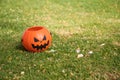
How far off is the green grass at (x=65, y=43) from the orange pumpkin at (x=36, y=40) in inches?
8.2

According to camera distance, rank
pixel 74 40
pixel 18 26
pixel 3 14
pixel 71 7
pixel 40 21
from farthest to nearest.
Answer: pixel 71 7 → pixel 3 14 → pixel 40 21 → pixel 18 26 → pixel 74 40

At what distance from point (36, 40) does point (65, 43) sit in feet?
3.96

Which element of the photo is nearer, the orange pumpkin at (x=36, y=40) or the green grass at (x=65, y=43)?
the green grass at (x=65, y=43)

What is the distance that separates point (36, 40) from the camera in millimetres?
7168

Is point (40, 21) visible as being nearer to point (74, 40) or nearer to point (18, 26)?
point (18, 26)

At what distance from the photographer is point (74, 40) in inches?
323

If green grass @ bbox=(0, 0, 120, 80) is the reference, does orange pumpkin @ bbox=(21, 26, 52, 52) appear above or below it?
above

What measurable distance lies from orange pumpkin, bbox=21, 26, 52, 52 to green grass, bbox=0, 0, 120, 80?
0.21 m

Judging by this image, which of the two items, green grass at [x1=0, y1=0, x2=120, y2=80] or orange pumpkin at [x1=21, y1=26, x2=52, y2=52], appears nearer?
green grass at [x1=0, y1=0, x2=120, y2=80]

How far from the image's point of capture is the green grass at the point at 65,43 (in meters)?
5.96

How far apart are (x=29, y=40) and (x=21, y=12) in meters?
6.58

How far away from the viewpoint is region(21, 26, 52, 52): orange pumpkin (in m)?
7.15

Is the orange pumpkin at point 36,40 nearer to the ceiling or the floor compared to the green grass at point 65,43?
nearer to the ceiling

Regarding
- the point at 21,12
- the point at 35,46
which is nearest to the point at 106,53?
the point at 35,46
